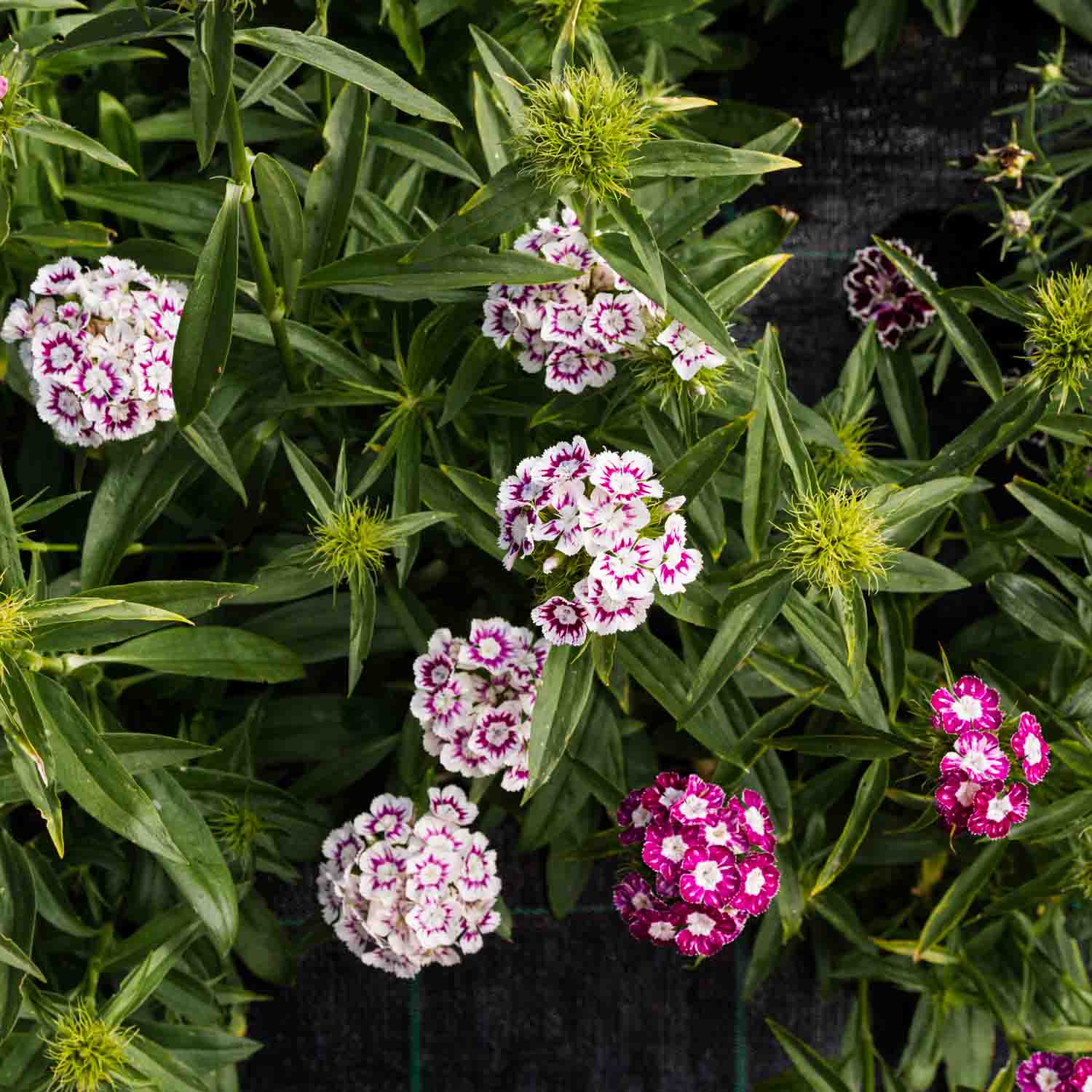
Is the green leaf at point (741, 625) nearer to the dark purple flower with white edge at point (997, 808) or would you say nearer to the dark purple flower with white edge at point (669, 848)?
the dark purple flower with white edge at point (669, 848)

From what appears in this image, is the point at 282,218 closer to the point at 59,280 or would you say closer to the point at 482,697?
the point at 59,280

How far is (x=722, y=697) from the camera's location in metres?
2.08

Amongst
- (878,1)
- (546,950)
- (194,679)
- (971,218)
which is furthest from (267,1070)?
(878,1)

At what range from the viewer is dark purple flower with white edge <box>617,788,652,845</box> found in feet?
6.53

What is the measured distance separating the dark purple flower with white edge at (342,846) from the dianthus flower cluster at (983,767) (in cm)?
97

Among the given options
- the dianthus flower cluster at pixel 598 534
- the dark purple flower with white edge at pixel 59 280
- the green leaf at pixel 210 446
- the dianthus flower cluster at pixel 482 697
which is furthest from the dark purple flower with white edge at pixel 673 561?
the dark purple flower with white edge at pixel 59 280

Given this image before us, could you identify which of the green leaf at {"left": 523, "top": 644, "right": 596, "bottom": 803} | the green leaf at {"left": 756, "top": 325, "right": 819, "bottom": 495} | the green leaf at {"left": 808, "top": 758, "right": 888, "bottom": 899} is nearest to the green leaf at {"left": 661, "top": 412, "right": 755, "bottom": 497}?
the green leaf at {"left": 756, "top": 325, "right": 819, "bottom": 495}

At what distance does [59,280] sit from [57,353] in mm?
123

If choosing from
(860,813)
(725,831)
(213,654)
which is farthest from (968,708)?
(213,654)

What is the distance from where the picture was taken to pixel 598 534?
5.06 feet

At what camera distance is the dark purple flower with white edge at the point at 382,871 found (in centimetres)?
201

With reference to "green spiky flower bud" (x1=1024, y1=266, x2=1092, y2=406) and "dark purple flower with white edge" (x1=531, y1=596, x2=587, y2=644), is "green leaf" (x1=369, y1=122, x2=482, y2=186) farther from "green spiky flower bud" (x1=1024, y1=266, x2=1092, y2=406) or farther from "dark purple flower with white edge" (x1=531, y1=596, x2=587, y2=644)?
"green spiky flower bud" (x1=1024, y1=266, x2=1092, y2=406)

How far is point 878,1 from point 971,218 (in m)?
0.55

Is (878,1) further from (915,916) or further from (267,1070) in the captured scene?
(267,1070)
